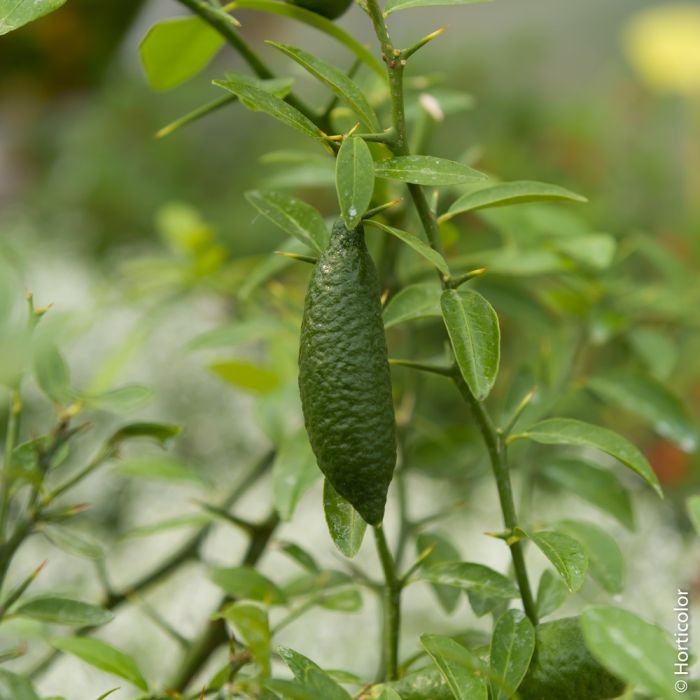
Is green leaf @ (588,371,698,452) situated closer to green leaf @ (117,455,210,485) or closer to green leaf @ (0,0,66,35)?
green leaf @ (117,455,210,485)

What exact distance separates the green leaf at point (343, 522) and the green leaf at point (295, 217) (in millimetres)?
90

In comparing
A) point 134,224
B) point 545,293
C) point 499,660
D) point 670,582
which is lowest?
point 499,660

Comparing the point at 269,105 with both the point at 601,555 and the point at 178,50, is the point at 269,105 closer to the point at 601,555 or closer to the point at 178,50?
the point at 178,50

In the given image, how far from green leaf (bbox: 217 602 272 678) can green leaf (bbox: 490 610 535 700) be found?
0.28ft

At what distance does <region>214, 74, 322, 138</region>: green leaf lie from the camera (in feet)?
1.04

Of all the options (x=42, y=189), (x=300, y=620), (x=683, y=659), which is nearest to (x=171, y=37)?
(x=683, y=659)

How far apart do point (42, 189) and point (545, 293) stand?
120cm

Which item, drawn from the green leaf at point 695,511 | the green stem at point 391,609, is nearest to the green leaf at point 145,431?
the green stem at point 391,609

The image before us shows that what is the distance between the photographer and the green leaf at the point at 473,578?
0.37 metres

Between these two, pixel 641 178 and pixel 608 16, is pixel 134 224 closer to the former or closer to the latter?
pixel 641 178

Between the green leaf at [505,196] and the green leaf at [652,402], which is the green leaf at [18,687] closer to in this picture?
the green leaf at [505,196]

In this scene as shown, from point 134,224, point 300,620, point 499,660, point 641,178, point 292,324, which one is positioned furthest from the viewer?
point 134,224

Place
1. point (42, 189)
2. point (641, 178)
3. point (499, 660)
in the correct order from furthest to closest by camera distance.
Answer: point (42, 189) < point (641, 178) < point (499, 660)

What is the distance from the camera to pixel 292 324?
605 millimetres
